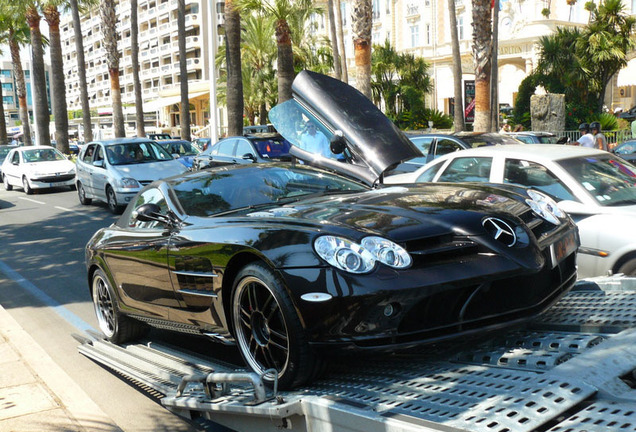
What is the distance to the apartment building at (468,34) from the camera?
42594 mm

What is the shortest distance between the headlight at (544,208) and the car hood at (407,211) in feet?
0.29

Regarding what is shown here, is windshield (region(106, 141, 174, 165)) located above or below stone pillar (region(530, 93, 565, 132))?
below

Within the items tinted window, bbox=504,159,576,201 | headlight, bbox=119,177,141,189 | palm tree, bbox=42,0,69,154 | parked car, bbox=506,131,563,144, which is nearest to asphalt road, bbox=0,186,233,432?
headlight, bbox=119,177,141,189

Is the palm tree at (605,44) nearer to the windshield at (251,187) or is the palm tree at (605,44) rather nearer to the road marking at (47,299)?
the road marking at (47,299)

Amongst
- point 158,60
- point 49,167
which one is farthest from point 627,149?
point 158,60

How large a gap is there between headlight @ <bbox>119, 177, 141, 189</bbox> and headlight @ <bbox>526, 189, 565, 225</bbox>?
1201cm

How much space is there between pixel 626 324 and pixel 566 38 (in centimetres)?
3098

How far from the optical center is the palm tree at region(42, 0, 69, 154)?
105 ft

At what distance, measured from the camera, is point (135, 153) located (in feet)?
55.3

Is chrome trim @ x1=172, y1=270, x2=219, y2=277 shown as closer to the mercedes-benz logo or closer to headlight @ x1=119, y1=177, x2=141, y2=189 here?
the mercedes-benz logo

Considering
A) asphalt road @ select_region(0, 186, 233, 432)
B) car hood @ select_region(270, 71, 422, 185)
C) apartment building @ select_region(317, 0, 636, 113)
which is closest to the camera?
asphalt road @ select_region(0, 186, 233, 432)

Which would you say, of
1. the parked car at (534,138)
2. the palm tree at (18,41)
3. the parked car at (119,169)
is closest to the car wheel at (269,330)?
the parked car at (119,169)

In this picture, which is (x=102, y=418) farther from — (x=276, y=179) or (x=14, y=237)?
(x=14, y=237)

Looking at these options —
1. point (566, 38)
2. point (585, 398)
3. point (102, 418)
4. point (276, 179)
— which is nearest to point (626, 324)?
point (585, 398)
